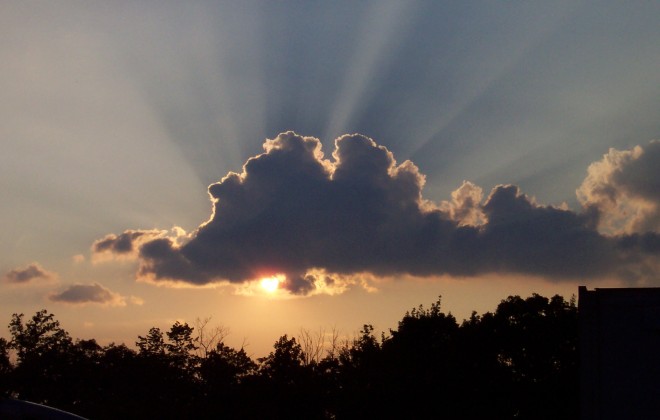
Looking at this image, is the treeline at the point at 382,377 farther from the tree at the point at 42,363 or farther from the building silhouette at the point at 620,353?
the building silhouette at the point at 620,353

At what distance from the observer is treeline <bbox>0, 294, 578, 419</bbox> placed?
47375mm

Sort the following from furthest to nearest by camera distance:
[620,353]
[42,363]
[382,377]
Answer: [42,363] → [382,377] → [620,353]

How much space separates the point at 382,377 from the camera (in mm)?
47500

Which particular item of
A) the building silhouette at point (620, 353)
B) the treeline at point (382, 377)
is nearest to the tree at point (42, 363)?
the treeline at point (382, 377)

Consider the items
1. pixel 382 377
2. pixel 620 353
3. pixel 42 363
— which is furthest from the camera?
pixel 42 363

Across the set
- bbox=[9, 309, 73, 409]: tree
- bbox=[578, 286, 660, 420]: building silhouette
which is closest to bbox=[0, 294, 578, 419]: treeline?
bbox=[9, 309, 73, 409]: tree

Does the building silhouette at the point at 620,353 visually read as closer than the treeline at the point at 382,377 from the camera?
Yes

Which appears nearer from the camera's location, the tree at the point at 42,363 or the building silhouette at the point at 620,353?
the building silhouette at the point at 620,353

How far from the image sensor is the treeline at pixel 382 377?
155ft

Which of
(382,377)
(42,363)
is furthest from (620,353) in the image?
(42,363)

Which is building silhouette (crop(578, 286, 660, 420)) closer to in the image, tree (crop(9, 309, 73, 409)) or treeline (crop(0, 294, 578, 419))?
treeline (crop(0, 294, 578, 419))

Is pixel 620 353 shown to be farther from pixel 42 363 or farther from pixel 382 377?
pixel 42 363

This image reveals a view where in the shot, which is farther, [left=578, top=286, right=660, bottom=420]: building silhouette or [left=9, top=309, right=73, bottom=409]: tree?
[left=9, top=309, right=73, bottom=409]: tree

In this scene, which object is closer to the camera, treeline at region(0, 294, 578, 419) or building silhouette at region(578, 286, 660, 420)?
building silhouette at region(578, 286, 660, 420)
